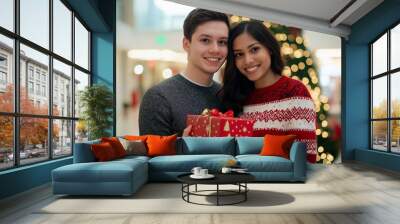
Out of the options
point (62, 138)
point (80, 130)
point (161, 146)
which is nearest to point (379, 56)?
point (161, 146)

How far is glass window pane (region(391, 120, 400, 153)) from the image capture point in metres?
7.74

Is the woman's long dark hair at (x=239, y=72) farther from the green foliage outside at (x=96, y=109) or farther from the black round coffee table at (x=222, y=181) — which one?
the black round coffee table at (x=222, y=181)

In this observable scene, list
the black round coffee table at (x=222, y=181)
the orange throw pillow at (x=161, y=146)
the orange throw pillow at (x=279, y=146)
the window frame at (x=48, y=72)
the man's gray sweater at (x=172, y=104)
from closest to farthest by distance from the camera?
the black round coffee table at (x=222, y=181) → the window frame at (x=48, y=72) → the orange throw pillow at (x=279, y=146) → the orange throw pillow at (x=161, y=146) → the man's gray sweater at (x=172, y=104)

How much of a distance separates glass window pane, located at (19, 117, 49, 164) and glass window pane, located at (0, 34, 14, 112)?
1.42 ft

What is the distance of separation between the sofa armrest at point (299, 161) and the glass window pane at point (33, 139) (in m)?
3.71

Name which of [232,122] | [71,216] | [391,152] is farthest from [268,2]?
[71,216]

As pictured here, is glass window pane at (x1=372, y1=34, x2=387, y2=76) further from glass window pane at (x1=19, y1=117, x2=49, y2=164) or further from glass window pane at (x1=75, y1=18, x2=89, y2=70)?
glass window pane at (x1=19, y1=117, x2=49, y2=164)

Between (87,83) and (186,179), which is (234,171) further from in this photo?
(87,83)

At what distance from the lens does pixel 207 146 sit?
6.53 metres

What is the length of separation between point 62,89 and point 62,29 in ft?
3.37

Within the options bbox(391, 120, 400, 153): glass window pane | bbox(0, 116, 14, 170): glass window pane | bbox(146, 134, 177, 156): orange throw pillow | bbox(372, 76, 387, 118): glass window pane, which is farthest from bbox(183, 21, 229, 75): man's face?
bbox(0, 116, 14, 170): glass window pane

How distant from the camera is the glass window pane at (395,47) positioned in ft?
25.7

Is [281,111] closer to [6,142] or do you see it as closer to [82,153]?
[82,153]

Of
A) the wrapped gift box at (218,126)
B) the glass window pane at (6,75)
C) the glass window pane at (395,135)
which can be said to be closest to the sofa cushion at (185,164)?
the wrapped gift box at (218,126)
